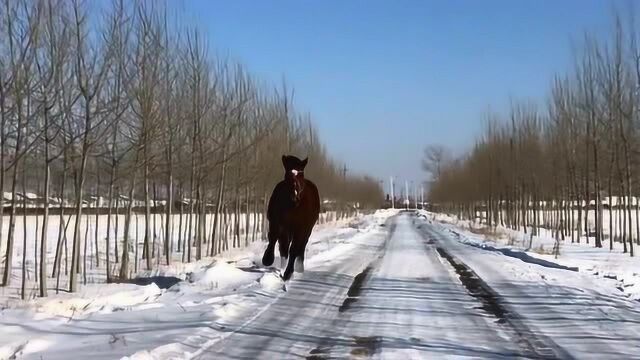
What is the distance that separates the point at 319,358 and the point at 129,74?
44.7ft

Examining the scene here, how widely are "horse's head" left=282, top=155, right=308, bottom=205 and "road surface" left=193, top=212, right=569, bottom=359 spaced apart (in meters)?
1.74

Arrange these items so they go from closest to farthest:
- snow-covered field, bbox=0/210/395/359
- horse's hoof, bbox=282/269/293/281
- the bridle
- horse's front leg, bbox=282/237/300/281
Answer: snow-covered field, bbox=0/210/395/359 < the bridle < horse's hoof, bbox=282/269/293/281 < horse's front leg, bbox=282/237/300/281

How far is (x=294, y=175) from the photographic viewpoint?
14359 millimetres

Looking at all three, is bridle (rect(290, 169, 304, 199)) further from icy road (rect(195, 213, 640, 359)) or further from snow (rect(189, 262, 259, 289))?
snow (rect(189, 262, 259, 289))

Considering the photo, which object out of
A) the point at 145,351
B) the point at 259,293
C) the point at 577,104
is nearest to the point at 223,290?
the point at 259,293

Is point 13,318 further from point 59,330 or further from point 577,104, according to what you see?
point 577,104

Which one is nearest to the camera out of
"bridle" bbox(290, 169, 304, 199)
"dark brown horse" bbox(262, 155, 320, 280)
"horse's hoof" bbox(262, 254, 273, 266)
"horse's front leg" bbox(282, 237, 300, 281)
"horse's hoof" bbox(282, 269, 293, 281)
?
"bridle" bbox(290, 169, 304, 199)

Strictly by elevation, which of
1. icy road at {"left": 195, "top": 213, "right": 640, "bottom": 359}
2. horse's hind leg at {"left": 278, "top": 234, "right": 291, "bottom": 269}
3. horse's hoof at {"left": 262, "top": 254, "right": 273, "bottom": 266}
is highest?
horse's hind leg at {"left": 278, "top": 234, "right": 291, "bottom": 269}

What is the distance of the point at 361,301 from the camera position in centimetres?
Answer: 1192

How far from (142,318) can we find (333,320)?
2.53 m

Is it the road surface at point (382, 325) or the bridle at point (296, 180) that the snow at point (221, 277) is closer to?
the road surface at point (382, 325)

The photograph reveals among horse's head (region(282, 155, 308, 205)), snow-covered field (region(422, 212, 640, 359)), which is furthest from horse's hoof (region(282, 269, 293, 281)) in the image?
snow-covered field (region(422, 212, 640, 359))

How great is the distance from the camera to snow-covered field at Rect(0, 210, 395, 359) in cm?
764

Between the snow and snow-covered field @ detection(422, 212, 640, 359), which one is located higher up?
the snow
